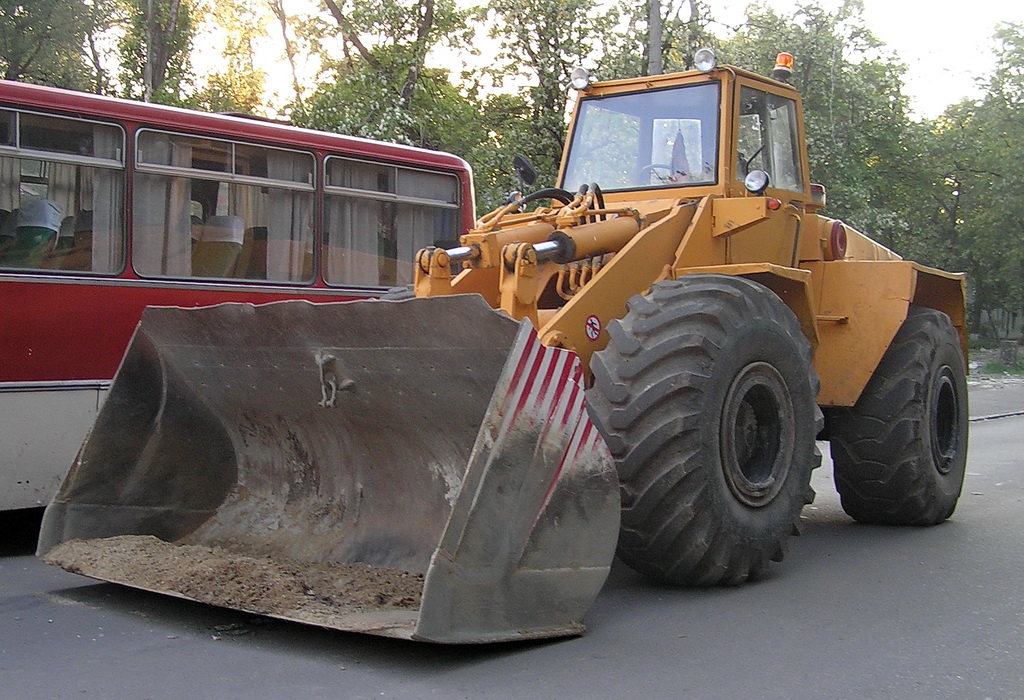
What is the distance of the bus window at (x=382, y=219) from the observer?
9.72 metres

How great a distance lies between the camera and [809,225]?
835 cm

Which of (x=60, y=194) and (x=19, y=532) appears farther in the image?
(x=19, y=532)

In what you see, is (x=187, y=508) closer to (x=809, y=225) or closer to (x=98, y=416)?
(x=98, y=416)

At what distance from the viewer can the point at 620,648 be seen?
5043 mm

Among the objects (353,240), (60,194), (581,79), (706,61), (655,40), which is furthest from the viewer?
(655,40)

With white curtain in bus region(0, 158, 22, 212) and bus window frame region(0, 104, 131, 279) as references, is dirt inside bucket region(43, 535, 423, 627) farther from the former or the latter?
white curtain in bus region(0, 158, 22, 212)

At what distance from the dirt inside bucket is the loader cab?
3400mm

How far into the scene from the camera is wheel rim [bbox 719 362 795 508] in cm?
608

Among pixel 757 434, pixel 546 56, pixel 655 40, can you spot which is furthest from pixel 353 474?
pixel 546 56

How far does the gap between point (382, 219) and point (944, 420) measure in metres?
4.80

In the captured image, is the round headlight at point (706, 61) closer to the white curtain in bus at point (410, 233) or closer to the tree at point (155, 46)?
the white curtain in bus at point (410, 233)

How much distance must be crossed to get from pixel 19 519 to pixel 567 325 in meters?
5.12

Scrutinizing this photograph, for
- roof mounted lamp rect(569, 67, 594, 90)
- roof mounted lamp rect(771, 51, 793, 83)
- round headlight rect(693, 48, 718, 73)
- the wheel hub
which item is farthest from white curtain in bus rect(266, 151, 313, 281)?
the wheel hub

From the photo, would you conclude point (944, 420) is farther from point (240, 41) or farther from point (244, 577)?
point (240, 41)
